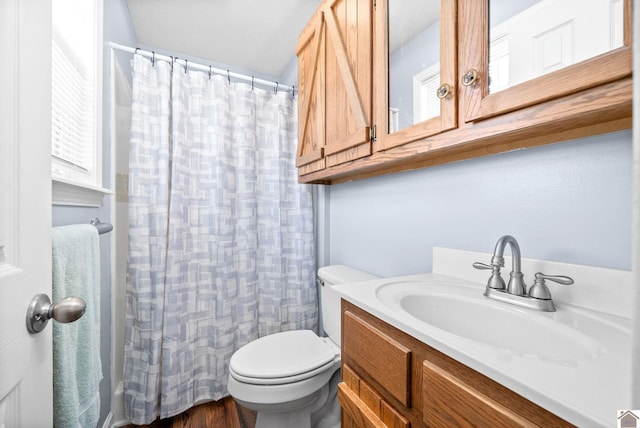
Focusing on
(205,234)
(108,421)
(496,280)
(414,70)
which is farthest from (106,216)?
(496,280)

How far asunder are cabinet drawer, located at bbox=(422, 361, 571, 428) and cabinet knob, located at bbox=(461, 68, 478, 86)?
26.6 inches

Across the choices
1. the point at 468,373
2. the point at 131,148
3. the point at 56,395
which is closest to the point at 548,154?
the point at 468,373

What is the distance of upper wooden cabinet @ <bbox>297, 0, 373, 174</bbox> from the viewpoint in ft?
A: 3.43

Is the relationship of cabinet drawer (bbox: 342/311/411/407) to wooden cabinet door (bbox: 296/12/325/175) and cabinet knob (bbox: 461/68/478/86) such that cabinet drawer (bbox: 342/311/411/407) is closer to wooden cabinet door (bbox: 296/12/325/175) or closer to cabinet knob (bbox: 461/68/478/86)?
cabinet knob (bbox: 461/68/478/86)

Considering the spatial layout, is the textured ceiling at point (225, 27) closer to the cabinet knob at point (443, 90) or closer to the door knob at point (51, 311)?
the cabinet knob at point (443, 90)

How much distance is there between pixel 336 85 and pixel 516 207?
2.88ft

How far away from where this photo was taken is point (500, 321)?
70 centimetres

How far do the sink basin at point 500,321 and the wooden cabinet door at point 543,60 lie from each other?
1.60ft

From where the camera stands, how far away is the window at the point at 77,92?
2.75 ft

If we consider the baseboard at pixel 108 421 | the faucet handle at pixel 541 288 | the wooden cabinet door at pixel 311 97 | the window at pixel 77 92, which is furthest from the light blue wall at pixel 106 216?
the faucet handle at pixel 541 288

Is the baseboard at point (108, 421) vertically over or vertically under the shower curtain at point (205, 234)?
under

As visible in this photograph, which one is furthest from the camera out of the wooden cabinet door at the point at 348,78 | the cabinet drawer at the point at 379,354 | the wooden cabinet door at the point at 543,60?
the wooden cabinet door at the point at 348,78

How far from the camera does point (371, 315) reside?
2.41ft

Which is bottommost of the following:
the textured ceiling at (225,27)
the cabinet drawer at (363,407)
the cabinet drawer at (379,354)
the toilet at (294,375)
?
the toilet at (294,375)
